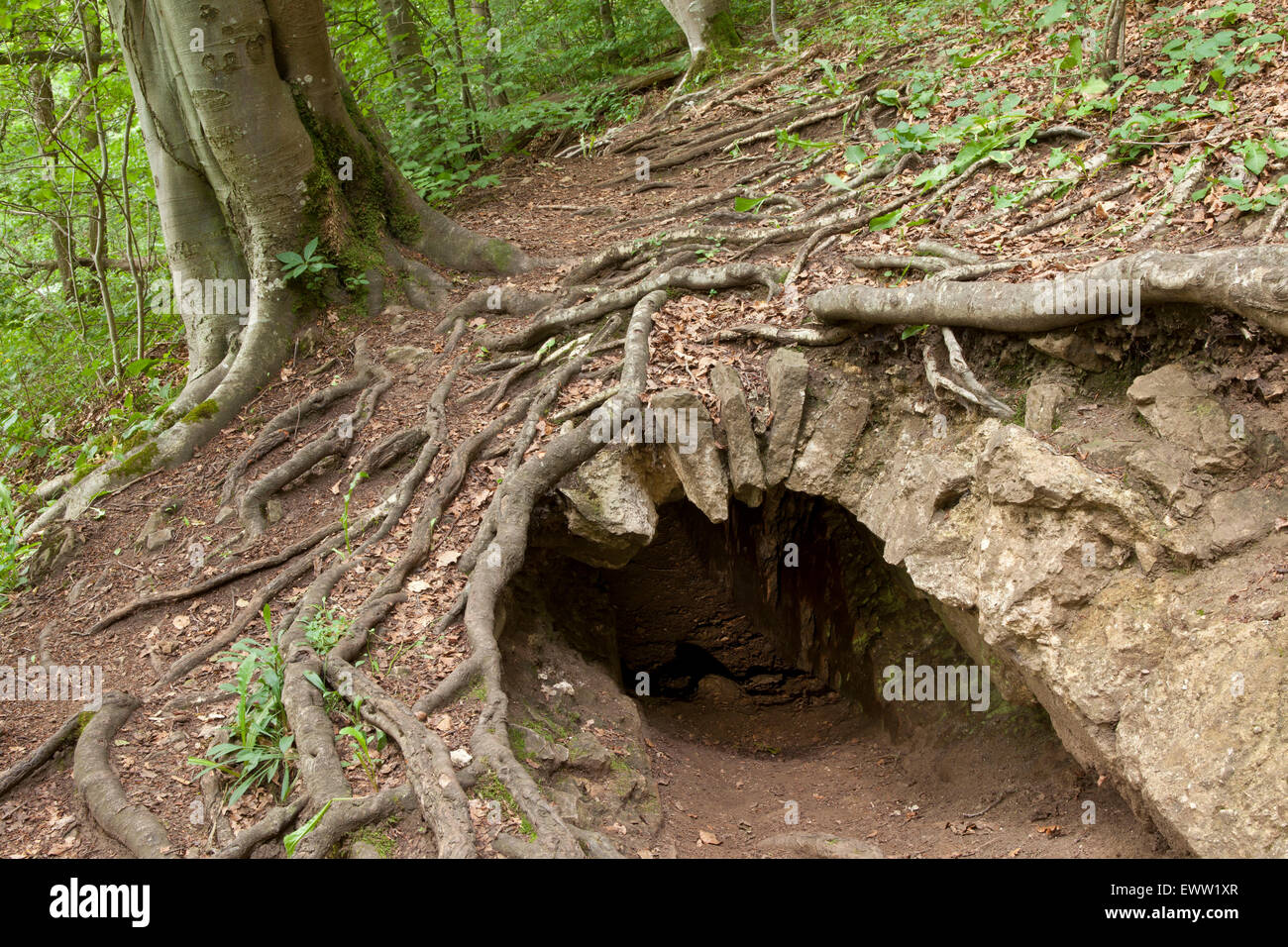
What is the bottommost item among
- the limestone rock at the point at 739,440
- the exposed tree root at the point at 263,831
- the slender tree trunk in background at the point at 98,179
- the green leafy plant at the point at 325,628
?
the exposed tree root at the point at 263,831

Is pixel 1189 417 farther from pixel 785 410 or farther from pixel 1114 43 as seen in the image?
pixel 1114 43

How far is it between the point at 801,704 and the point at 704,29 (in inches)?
346

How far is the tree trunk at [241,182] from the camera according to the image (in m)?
6.40

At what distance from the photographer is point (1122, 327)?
451 centimetres

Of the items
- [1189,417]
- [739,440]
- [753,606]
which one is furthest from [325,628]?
[753,606]

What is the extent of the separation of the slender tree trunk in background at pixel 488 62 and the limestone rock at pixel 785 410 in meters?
6.94

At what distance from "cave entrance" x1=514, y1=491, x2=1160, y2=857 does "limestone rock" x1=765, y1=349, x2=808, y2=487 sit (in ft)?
4.76

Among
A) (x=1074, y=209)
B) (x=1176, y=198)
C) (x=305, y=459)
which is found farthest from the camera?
(x=305, y=459)

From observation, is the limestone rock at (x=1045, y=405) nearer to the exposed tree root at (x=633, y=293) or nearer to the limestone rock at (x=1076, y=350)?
the limestone rock at (x=1076, y=350)

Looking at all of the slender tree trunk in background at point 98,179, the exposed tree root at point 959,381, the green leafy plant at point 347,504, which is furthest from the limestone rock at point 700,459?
the slender tree trunk in background at point 98,179

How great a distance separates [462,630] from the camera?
4.63m

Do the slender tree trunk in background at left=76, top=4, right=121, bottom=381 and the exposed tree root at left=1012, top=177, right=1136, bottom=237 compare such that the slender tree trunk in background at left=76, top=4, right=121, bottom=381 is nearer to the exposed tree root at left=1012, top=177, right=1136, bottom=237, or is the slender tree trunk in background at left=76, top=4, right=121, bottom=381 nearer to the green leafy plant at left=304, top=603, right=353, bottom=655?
the green leafy plant at left=304, top=603, right=353, bottom=655

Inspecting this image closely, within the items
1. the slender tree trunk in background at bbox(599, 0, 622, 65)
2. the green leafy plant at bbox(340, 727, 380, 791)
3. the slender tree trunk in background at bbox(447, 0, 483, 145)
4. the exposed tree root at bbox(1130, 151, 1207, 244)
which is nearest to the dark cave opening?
the green leafy plant at bbox(340, 727, 380, 791)

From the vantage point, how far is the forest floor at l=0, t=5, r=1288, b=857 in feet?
13.6
